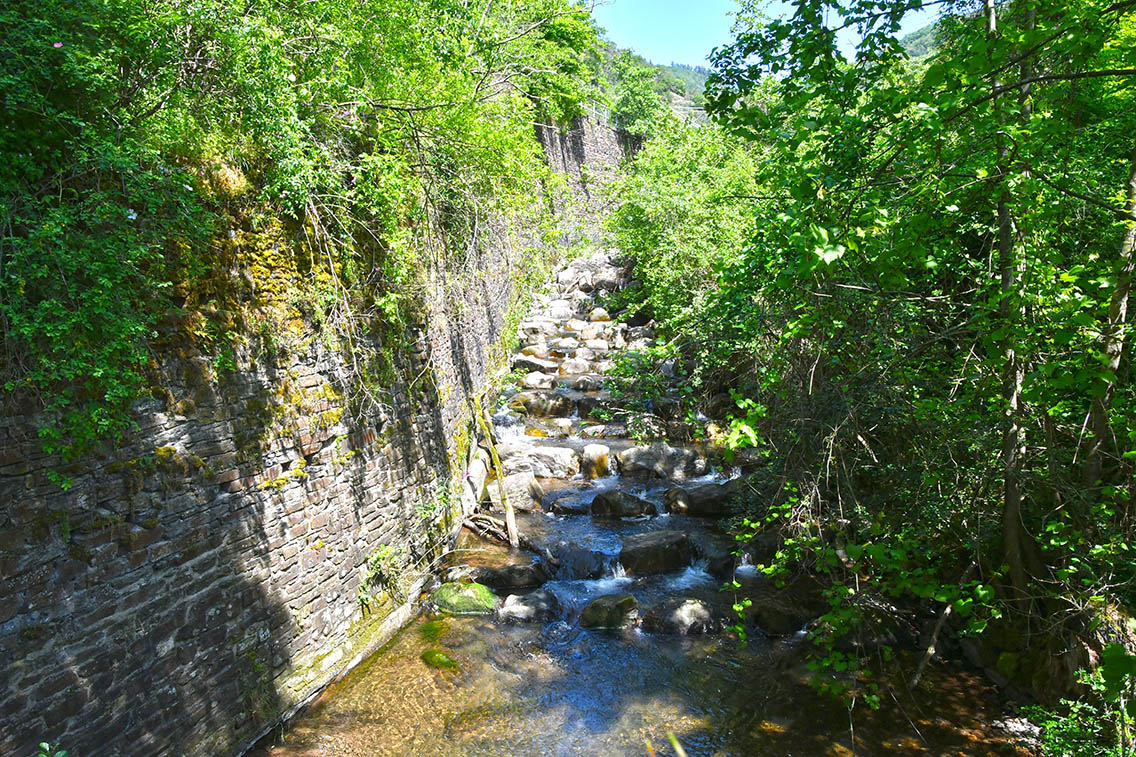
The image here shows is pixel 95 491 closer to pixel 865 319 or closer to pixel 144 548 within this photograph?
pixel 144 548

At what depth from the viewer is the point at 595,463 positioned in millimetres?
9711

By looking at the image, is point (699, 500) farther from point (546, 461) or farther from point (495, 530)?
point (495, 530)

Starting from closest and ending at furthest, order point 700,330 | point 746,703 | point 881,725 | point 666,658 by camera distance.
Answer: point 881,725 → point 746,703 → point 666,658 → point 700,330

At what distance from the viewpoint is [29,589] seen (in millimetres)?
2904

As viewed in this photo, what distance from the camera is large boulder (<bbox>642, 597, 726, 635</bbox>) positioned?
19.1 feet

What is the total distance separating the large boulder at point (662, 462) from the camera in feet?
31.2

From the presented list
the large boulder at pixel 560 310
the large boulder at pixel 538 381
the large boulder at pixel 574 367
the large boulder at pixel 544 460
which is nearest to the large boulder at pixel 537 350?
the large boulder at pixel 574 367

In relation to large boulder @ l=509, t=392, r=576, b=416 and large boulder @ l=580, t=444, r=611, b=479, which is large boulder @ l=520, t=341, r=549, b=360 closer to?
large boulder @ l=509, t=392, r=576, b=416

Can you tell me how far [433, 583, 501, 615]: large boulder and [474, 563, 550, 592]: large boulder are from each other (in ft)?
0.63

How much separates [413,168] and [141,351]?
3.62 m

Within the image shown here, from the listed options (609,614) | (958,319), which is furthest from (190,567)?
(958,319)

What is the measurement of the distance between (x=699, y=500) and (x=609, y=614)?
284 centimetres

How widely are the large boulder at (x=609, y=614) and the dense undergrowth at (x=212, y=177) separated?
297cm

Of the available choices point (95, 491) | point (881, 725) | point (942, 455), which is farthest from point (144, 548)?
point (942, 455)
